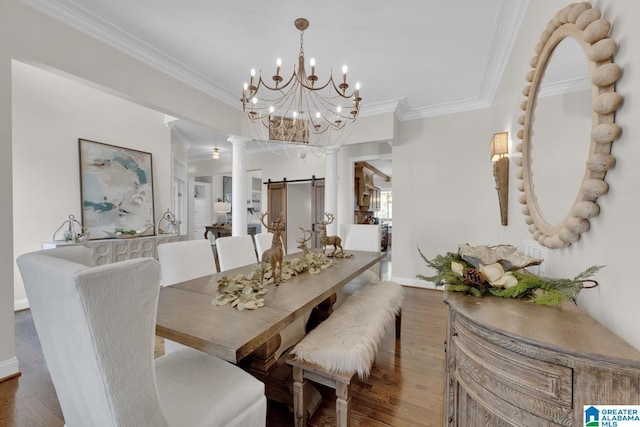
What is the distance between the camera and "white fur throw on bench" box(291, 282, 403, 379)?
1321mm

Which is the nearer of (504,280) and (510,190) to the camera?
A: (504,280)

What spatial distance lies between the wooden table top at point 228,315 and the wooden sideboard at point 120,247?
100 inches

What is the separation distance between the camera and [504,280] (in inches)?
43.1

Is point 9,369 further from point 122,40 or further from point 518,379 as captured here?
point 518,379

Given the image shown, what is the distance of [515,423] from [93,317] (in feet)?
4.06

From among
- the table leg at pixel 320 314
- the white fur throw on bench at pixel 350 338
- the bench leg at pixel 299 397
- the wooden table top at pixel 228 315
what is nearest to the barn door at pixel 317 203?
the table leg at pixel 320 314

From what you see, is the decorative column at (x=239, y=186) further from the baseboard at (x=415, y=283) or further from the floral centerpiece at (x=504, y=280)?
the floral centerpiece at (x=504, y=280)

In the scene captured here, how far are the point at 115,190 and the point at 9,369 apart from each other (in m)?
2.69

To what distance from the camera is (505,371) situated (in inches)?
31.7

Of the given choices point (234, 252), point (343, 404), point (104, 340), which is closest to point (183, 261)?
point (234, 252)

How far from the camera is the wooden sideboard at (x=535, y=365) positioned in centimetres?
65

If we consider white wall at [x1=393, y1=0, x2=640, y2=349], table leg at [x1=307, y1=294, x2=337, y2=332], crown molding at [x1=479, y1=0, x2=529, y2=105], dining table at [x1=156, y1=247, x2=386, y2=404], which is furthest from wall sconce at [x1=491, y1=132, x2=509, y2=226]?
table leg at [x1=307, y1=294, x2=337, y2=332]

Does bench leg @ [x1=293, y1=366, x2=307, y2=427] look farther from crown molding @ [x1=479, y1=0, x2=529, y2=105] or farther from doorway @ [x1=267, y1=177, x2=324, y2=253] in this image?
doorway @ [x1=267, y1=177, x2=324, y2=253]

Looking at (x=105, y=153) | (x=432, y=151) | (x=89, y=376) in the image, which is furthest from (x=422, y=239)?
(x=105, y=153)
